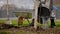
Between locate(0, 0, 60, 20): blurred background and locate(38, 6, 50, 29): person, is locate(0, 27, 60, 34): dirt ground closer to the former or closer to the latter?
locate(38, 6, 50, 29): person

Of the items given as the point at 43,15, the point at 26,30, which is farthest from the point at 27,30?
the point at 43,15

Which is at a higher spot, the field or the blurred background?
the blurred background

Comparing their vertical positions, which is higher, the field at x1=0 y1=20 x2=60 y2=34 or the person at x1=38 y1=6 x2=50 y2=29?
the person at x1=38 y1=6 x2=50 y2=29

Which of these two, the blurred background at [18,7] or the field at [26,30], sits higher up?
the blurred background at [18,7]

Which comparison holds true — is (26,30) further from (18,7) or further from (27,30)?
(18,7)

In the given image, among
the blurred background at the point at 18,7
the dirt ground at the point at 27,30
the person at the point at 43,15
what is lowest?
the dirt ground at the point at 27,30

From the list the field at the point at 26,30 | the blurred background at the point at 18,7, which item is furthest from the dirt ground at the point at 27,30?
the blurred background at the point at 18,7

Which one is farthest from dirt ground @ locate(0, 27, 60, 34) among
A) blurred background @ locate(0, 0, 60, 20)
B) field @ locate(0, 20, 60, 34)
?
blurred background @ locate(0, 0, 60, 20)

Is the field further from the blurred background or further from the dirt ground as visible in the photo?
the blurred background

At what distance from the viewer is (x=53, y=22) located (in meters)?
2.76

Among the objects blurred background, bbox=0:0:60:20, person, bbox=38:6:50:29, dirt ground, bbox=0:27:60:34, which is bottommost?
dirt ground, bbox=0:27:60:34

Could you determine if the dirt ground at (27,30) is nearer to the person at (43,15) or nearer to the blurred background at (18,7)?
the person at (43,15)

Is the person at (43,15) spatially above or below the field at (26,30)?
above

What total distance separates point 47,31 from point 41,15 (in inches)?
10.3
